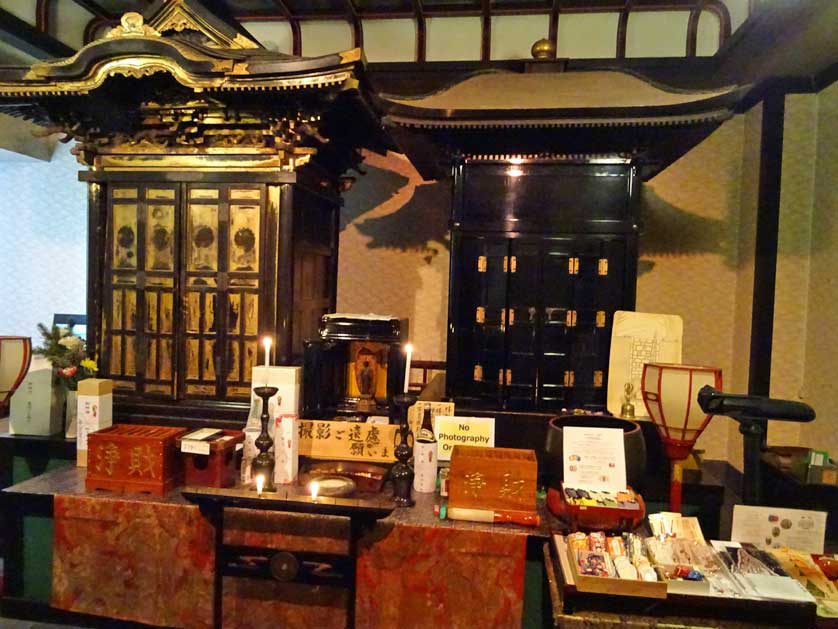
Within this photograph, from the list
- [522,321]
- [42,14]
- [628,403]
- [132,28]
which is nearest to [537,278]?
[522,321]

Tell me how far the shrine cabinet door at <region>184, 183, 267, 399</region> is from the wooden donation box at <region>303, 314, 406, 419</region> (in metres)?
0.38

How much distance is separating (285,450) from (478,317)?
1.41 m

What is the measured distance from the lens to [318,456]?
113 inches

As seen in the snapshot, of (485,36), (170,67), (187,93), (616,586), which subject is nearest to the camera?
(616,586)

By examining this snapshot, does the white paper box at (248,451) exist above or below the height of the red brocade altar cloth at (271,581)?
above

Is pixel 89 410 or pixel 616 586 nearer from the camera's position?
pixel 616 586

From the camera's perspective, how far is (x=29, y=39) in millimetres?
3922

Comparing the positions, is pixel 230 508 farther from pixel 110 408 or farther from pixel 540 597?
pixel 540 597

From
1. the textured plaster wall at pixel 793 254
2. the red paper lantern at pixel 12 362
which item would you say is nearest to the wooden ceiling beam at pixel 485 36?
the textured plaster wall at pixel 793 254

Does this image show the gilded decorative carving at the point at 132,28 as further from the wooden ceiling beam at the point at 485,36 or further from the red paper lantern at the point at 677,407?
the red paper lantern at the point at 677,407

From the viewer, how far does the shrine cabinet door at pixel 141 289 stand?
3182 mm

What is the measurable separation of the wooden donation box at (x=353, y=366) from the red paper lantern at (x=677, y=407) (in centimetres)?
140

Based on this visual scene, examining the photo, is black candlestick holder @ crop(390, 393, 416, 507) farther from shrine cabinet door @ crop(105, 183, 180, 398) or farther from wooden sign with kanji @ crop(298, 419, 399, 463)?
shrine cabinet door @ crop(105, 183, 180, 398)

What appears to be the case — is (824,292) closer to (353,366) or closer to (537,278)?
(537,278)
